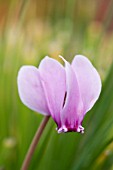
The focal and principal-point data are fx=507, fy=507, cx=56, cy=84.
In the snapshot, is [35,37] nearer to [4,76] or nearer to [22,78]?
[4,76]

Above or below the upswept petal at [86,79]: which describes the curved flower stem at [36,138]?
below

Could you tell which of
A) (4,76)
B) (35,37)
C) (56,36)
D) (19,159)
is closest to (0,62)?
(4,76)

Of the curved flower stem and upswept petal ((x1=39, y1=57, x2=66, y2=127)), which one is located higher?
upswept petal ((x1=39, y1=57, x2=66, y2=127))
